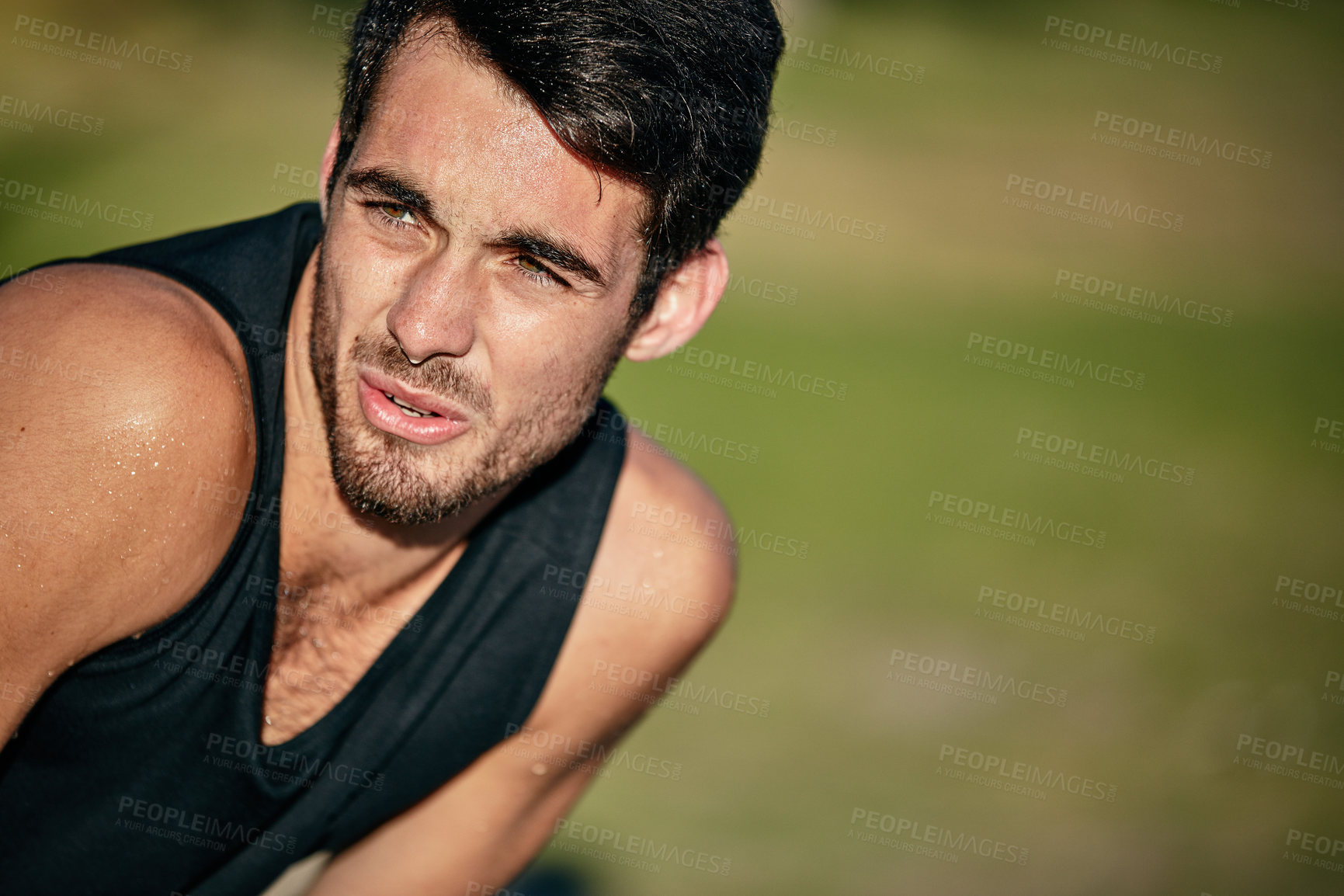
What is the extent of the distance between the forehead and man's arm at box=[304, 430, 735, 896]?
0.95 m

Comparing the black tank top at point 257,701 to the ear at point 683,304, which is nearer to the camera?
the black tank top at point 257,701

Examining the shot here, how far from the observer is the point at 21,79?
9891 millimetres

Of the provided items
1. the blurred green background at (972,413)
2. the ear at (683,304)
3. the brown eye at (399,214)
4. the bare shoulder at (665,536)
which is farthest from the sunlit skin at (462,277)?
the blurred green background at (972,413)

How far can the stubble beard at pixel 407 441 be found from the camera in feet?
6.00

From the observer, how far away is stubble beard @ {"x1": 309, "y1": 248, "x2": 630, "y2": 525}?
72.1 inches

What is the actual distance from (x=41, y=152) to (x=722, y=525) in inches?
362

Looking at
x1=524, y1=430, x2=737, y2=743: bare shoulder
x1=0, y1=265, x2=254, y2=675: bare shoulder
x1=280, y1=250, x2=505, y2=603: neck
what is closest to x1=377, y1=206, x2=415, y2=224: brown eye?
x1=280, y1=250, x2=505, y2=603: neck

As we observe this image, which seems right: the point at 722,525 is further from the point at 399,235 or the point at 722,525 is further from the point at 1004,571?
the point at 1004,571

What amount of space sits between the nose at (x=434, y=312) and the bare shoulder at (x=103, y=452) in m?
0.33

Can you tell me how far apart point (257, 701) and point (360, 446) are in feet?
1.90

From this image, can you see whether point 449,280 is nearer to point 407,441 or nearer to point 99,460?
point 407,441

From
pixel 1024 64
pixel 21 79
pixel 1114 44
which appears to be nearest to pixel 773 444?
pixel 21 79

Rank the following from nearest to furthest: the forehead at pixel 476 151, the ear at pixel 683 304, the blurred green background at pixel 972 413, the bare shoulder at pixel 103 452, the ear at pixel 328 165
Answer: the bare shoulder at pixel 103 452
the forehead at pixel 476 151
the ear at pixel 328 165
the ear at pixel 683 304
the blurred green background at pixel 972 413

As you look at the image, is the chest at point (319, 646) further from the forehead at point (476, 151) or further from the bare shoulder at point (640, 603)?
the forehead at point (476, 151)
